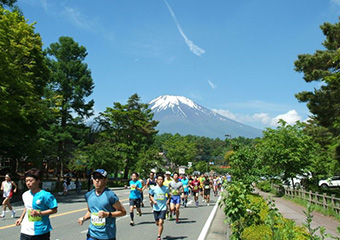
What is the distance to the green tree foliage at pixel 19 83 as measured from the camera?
761 inches

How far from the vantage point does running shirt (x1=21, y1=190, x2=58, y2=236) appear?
482cm

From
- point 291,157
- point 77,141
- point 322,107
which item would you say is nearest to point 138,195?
point 322,107

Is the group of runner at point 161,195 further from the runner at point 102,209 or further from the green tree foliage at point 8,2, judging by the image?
the green tree foliage at point 8,2

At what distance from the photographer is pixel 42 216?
16.1 feet

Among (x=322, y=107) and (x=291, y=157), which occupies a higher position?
(x=322, y=107)

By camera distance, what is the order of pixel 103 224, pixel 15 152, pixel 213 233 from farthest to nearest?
pixel 15 152 → pixel 213 233 → pixel 103 224

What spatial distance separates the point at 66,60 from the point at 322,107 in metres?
36.2

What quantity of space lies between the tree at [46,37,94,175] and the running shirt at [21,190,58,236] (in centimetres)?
4055

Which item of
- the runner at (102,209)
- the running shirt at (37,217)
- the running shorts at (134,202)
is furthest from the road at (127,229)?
the runner at (102,209)

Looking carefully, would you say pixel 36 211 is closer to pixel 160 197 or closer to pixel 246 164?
pixel 160 197

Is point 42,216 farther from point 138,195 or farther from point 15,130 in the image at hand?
point 15,130

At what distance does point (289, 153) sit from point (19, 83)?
19388 mm

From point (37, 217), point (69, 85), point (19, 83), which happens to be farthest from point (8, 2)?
point (37, 217)

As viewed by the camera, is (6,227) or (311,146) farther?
(311,146)
